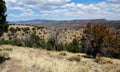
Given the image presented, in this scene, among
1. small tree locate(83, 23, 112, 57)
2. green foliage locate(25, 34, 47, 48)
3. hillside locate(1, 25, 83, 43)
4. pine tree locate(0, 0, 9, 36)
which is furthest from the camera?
hillside locate(1, 25, 83, 43)

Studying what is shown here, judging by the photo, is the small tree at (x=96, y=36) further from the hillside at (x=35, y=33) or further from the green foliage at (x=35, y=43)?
the hillside at (x=35, y=33)

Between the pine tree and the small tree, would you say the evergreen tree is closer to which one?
the pine tree

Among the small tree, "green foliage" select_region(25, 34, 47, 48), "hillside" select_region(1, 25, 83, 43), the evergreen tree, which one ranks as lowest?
"hillside" select_region(1, 25, 83, 43)

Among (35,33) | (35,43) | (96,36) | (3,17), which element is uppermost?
(3,17)

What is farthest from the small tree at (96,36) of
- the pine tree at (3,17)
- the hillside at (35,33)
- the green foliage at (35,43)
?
the hillside at (35,33)

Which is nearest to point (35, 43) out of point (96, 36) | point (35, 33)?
point (96, 36)

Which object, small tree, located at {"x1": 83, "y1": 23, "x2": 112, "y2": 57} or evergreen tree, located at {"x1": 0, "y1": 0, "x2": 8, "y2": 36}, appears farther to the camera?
small tree, located at {"x1": 83, "y1": 23, "x2": 112, "y2": 57}

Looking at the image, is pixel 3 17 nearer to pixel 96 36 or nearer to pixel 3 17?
pixel 3 17

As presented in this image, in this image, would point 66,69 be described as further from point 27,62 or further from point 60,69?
point 27,62

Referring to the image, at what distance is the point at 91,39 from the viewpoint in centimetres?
3838

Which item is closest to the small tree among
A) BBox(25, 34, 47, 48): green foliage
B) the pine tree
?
the pine tree

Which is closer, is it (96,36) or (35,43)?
(96,36)

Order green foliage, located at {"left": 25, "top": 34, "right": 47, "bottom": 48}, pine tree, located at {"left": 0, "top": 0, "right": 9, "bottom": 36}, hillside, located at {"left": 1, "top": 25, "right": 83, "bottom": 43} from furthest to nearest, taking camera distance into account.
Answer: hillside, located at {"left": 1, "top": 25, "right": 83, "bottom": 43}
green foliage, located at {"left": 25, "top": 34, "right": 47, "bottom": 48}
pine tree, located at {"left": 0, "top": 0, "right": 9, "bottom": 36}

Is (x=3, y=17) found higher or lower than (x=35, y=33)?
higher
